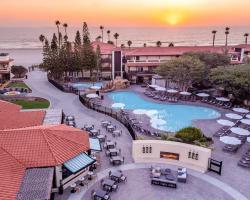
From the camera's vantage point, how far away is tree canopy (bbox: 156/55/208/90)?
46.5 metres

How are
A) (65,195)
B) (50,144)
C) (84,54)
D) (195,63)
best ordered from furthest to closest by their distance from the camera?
(84,54) < (195,63) < (50,144) < (65,195)

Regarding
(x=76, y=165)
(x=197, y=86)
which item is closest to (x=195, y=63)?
(x=197, y=86)

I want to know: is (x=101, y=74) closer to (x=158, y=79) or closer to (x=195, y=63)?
→ (x=158, y=79)

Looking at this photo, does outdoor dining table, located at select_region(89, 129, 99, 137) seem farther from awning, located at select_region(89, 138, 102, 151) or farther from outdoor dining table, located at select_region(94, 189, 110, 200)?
outdoor dining table, located at select_region(94, 189, 110, 200)

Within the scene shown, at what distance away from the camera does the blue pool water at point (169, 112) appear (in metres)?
33.8

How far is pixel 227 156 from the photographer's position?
26156mm

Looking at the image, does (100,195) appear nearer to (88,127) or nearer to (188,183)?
(188,183)

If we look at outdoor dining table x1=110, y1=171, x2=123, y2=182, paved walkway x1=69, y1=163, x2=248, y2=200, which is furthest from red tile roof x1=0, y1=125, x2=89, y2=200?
outdoor dining table x1=110, y1=171, x2=123, y2=182

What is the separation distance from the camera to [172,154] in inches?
977

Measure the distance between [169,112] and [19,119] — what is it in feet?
65.5

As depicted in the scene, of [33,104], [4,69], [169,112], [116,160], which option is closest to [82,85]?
[33,104]

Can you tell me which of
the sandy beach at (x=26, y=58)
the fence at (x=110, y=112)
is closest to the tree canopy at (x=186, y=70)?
the fence at (x=110, y=112)

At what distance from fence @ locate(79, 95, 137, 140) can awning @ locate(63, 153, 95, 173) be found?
24.8 feet

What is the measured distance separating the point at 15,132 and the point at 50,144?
3147 millimetres
